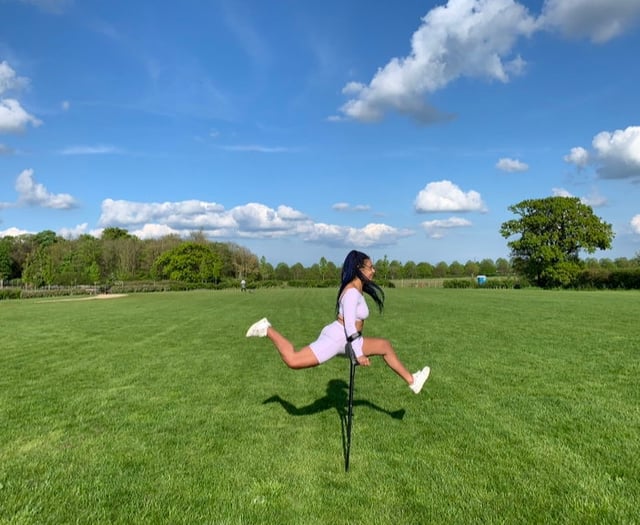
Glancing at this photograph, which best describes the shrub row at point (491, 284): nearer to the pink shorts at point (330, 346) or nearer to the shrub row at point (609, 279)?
the shrub row at point (609, 279)

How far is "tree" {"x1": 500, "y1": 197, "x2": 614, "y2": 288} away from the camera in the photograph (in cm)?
5841

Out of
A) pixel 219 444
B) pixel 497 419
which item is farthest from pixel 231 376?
pixel 497 419

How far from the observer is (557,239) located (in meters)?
60.0

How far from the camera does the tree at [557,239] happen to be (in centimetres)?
5841

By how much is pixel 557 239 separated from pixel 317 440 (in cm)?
6243

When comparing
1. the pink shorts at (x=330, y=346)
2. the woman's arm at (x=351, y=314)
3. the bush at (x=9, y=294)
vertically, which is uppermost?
the woman's arm at (x=351, y=314)

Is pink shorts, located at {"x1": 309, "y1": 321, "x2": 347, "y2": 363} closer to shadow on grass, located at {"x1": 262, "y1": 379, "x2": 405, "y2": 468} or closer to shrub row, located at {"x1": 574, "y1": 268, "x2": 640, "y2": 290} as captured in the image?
shadow on grass, located at {"x1": 262, "y1": 379, "x2": 405, "y2": 468}

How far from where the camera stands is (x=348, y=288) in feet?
17.1

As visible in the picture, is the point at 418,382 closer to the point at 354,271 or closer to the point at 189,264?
the point at 354,271

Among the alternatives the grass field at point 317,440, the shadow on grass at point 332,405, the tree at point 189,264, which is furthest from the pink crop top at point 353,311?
the tree at point 189,264

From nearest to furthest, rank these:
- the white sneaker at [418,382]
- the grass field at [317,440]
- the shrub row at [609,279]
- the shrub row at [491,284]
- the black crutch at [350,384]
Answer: the grass field at [317,440] → the black crutch at [350,384] → the white sneaker at [418,382] → the shrub row at [609,279] → the shrub row at [491,284]

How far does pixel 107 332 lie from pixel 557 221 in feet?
192

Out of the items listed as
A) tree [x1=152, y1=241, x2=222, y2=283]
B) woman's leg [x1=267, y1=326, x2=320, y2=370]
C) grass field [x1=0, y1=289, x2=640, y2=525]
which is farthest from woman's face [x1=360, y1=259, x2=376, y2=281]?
tree [x1=152, y1=241, x2=222, y2=283]

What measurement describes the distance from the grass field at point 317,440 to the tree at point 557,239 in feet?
169
